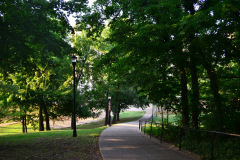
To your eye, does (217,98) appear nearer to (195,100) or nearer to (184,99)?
(195,100)

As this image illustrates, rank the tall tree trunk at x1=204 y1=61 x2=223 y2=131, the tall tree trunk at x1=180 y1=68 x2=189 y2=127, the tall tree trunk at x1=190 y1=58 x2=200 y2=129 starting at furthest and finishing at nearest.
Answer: the tall tree trunk at x1=180 y1=68 x2=189 y2=127 → the tall tree trunk at x1=190 y1=58 x2=200 y2=129 → the tall tree trunk at x1=204 y1=61 x2=223 y2=131

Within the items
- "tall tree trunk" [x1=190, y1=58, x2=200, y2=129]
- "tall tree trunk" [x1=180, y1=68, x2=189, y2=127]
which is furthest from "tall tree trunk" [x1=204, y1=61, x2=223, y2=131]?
"tall tree trunk" [x1=180, y1=68, x2=189, y2=127]

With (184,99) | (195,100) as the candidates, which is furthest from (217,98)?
(184,99)

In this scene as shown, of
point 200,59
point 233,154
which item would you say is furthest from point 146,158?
point 200,59

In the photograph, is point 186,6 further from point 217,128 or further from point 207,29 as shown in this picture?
point 217,128

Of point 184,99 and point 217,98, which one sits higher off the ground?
point 217,98

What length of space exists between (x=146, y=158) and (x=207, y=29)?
4384mm

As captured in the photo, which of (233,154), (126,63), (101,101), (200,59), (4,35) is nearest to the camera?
(233,154)

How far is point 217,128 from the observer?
755 cm

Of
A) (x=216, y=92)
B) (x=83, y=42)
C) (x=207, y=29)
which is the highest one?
(x=83, y=42)

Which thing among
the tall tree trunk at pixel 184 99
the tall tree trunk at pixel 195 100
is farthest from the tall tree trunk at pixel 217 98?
the tall tree trunk at pixel 184 99

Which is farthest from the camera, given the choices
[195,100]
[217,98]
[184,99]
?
[184,99]

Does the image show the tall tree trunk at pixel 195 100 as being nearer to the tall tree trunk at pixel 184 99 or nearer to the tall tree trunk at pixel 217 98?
the tall tree trunk at pixel 184 99

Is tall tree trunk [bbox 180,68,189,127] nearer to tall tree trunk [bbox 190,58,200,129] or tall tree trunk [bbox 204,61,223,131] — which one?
tall tree trunk [bbox 190,58,200,129]
